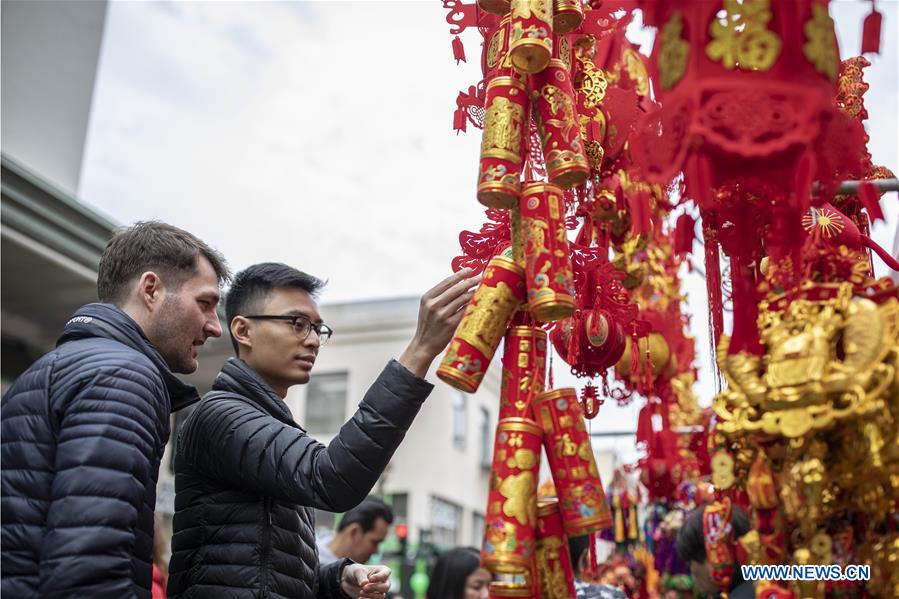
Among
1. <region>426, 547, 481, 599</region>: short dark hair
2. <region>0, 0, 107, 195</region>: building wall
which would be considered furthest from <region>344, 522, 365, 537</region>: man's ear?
<region>0, 0, 107, 195</region>: building wall

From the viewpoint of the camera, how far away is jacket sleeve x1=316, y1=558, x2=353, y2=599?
84.0 inches

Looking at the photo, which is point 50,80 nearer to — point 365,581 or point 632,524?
point 632,524

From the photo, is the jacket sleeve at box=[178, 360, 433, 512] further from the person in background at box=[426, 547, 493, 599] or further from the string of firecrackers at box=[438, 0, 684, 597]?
the person in background at box=[426, 547, 493, 599]

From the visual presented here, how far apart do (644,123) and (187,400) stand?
1.09 metres

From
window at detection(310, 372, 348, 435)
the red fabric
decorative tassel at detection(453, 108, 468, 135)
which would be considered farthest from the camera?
window at detection(310, 372, 348, 435)

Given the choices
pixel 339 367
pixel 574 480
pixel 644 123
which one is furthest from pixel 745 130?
pixel 339 367

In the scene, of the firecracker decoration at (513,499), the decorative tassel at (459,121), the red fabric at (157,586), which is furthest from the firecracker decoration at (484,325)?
the red fabric at (157,586)

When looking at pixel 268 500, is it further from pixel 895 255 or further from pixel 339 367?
pixel 339 367

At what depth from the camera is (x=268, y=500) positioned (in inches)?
74.0

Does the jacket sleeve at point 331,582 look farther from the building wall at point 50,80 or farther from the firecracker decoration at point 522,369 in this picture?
the building wall at point 50,80

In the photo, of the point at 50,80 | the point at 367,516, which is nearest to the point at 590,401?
the point at 367,516

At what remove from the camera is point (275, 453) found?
1.78 metres

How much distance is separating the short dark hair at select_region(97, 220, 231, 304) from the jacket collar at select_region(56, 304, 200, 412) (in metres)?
0.10

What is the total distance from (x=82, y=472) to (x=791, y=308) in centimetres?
119
